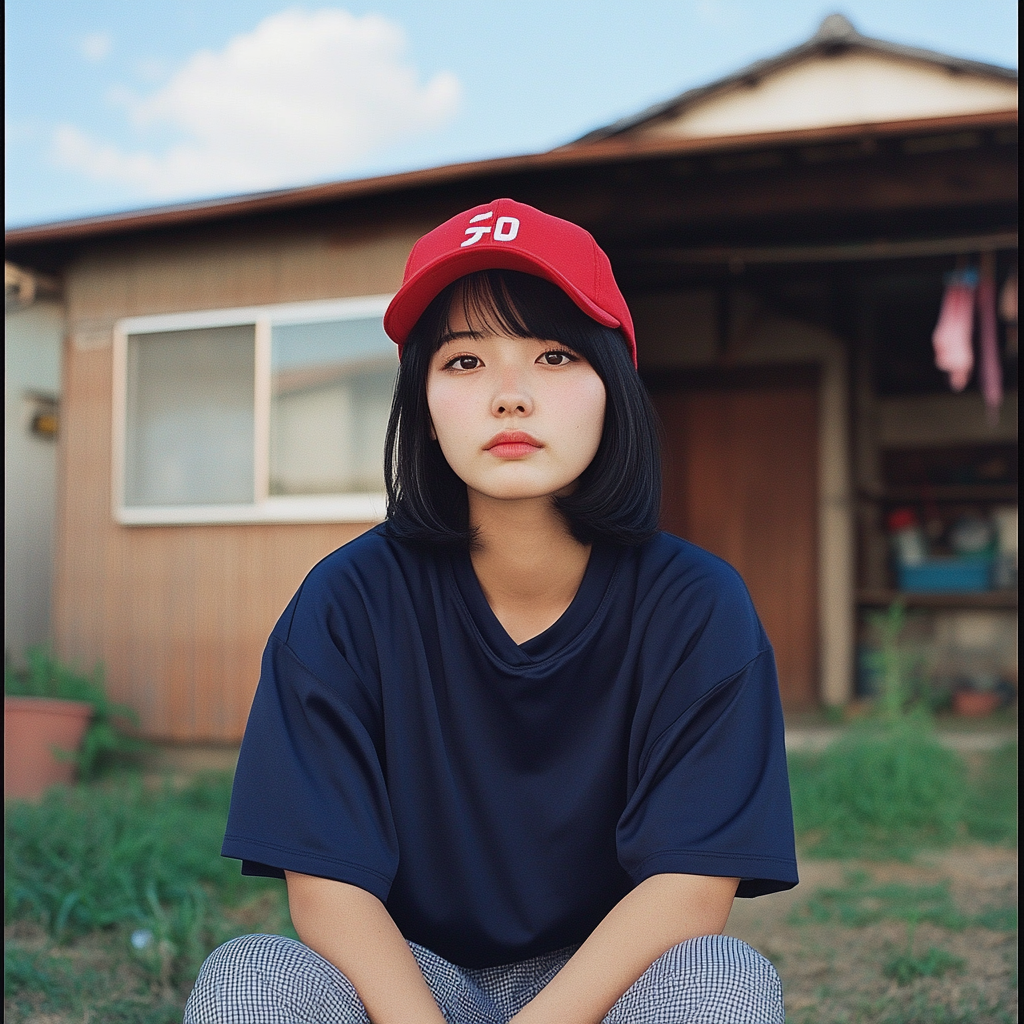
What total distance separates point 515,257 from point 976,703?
6.95 m

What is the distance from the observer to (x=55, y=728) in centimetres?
509

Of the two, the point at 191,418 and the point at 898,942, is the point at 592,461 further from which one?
the point at 191,418

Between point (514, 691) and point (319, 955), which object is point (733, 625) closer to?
point (514, 691)

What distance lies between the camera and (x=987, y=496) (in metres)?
7.84

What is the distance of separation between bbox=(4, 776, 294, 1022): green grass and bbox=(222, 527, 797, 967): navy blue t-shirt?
4.03ft

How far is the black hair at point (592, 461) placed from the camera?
4.82ft

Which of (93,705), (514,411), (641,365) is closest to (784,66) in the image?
(641,365)

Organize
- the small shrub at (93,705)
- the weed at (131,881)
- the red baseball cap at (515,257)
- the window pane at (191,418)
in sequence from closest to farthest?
1. the red baseball cap at (515,257)
2. the weed at (131,881)
3. the small shrub at (93,705)
4. the window pane at (191,418)

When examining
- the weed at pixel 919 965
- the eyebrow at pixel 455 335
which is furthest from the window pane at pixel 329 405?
the eyebrow at pixel 455 335

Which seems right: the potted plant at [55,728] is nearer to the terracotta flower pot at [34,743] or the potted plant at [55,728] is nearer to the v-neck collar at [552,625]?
the terracotta flower pot at [34,743]

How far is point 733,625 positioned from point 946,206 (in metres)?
4.24

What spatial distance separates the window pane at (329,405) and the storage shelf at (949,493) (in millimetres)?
4075

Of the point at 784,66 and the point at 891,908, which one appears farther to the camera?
the point at 784,66

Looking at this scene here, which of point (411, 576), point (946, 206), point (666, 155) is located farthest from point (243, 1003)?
point (946, 206)
